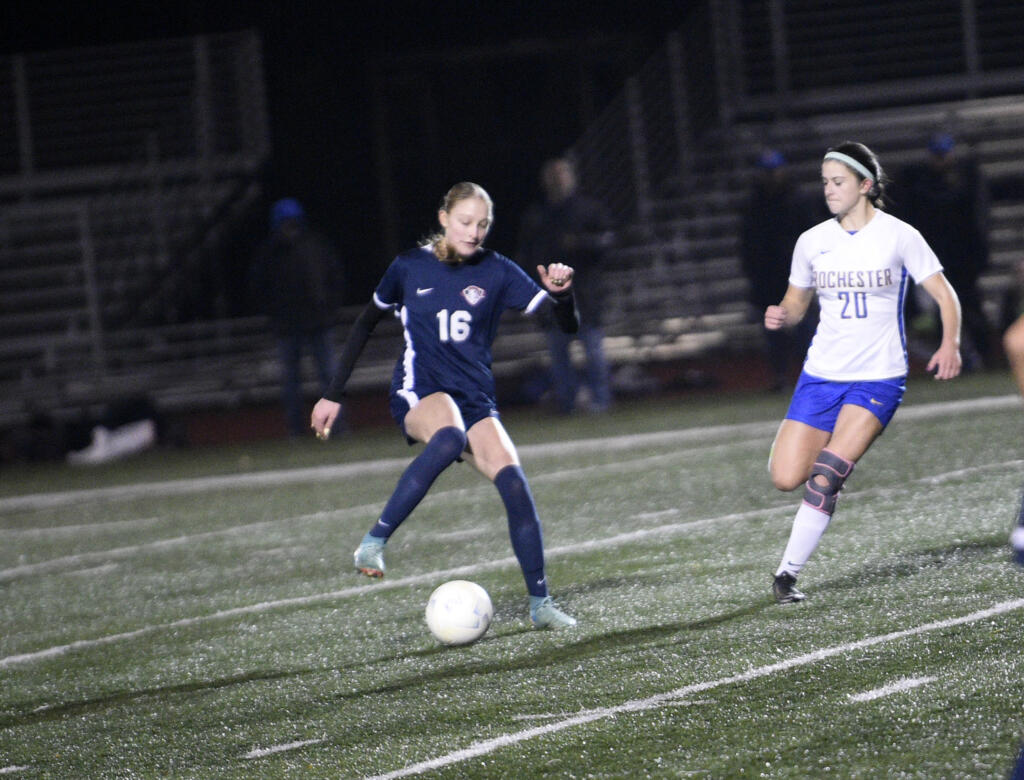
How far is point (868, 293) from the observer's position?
251 inches

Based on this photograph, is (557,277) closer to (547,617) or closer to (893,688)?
(547,617)

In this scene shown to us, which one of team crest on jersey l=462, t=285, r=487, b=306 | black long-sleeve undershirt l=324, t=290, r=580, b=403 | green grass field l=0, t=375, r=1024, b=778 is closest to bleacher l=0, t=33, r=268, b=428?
green grass field l=0, t=375, r=1024, b=778

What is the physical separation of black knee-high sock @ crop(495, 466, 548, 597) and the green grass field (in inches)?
8.0

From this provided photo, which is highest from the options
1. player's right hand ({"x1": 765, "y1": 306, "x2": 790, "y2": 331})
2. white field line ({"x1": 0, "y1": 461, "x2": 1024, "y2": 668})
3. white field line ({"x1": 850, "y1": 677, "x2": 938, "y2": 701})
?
player's right hand ({"x1": 765, "y1": 306, "x2": 790, "y2": 331})

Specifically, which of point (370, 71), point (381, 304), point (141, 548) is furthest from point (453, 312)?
point (370, 71)

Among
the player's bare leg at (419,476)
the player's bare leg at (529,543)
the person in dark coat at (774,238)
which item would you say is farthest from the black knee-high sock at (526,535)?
the person in dark coat at (774,238)

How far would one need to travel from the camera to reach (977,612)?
5.64 metres

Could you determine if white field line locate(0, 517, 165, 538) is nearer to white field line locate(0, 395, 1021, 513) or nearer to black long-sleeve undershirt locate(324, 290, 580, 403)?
white field line locate(0, 395, 1021, 513)

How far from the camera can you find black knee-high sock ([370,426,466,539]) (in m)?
6.43

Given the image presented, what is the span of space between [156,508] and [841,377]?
6.46 metres

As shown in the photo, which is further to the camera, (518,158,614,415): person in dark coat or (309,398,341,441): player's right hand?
(518,158,614,415): person in dark coat

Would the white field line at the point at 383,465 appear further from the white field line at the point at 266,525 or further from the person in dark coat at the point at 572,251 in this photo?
the person in dark coat at the point at 572,251

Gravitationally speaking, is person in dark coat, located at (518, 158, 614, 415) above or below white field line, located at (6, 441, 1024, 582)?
above

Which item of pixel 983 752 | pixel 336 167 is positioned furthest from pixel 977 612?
pixel 336 167
